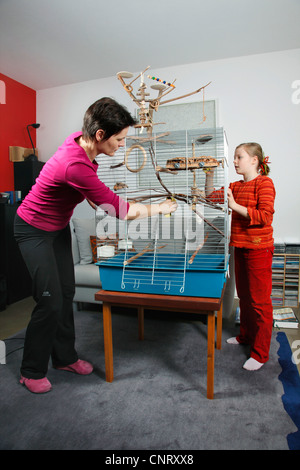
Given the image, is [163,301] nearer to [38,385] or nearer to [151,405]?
[151,405]

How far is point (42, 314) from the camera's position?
5.02 feet

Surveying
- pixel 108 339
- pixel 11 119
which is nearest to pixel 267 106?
pixel 108 339

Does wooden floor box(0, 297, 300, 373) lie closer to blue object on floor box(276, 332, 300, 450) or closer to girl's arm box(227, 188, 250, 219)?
blue object on floor box(276, 332, 300, 450)

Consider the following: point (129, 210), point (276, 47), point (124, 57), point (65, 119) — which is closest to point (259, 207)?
point (129, 210)

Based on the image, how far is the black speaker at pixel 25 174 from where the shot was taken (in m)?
3.55

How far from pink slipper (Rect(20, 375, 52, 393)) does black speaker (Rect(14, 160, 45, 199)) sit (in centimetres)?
245

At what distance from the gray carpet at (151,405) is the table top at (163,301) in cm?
47

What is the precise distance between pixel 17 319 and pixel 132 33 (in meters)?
2.65

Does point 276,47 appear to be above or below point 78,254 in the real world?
above

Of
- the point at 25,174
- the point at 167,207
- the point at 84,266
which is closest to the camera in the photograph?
the point at 167,207

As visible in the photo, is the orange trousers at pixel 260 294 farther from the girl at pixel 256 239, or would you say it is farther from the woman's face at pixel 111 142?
the woman's face at pixel 111 142

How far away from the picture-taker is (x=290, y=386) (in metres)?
1.65

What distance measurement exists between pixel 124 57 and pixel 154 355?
110 inches
